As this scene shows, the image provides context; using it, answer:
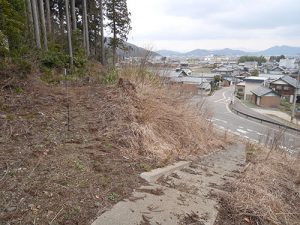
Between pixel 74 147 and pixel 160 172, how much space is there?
3.42 feet

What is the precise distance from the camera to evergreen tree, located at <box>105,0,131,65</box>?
60.9ft

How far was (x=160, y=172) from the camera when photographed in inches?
105

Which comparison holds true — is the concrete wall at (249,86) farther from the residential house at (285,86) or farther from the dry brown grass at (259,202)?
the dry brown grass at (259,202)

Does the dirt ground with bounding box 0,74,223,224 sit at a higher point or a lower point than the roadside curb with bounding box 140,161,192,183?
higher

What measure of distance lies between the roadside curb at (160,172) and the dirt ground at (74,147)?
94mm

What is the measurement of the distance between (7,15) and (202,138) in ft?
20.0

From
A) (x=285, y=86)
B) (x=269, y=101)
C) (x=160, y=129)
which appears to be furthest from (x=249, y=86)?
(x=160, y=129)

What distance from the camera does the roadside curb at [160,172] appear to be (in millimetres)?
2466

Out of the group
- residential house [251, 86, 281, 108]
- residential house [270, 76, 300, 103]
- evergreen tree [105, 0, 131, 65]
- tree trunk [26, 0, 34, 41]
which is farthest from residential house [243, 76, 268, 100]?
tree trunk [26, 0, 34, 41]

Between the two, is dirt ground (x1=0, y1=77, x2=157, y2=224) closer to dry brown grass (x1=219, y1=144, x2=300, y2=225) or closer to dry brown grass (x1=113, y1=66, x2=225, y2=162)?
dry brown grass (x1=113, y1=66, x2=225, y2=162)

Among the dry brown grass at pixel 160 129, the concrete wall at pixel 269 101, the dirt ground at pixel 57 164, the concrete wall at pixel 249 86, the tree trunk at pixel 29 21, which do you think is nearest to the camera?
the dirt ground at pixel 57 164

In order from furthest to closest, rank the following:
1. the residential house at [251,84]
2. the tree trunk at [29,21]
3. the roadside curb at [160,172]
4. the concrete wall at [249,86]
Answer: the residential house at [251,84] < the concrete wall at [249,86] < the tree trunk at [29,21] < the roadside curb at [160,172]

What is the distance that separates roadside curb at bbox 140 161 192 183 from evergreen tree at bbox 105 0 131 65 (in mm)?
16442

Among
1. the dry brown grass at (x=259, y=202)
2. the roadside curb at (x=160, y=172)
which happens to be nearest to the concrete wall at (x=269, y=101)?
the dry brown grass at (x=259, y=202)
